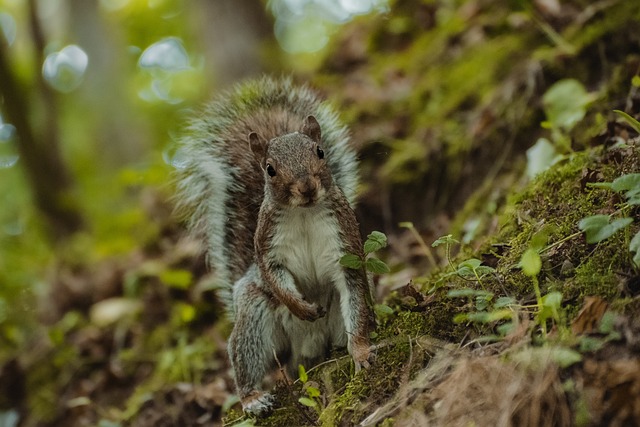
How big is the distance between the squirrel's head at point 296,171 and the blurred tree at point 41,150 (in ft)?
18.6

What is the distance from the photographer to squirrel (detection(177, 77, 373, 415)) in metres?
2.51

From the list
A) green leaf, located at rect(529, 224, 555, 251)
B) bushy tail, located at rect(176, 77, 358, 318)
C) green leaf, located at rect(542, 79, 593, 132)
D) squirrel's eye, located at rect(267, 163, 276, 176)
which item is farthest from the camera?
green leaf, located at rect(542, 79, 593, 132)

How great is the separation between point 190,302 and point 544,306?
2.93 m

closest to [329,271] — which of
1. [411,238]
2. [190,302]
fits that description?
[411,238]

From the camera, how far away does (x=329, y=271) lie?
2.57 meters

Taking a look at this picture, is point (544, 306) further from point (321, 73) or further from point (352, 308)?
point (321, 73)

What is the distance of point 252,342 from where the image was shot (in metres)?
2.62

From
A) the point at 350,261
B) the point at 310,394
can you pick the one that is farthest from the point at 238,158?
the point at 310,394

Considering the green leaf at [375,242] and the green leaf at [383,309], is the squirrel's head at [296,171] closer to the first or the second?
the green leaf at [375,242]

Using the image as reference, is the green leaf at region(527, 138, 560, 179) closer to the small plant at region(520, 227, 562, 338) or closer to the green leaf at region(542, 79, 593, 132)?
the green leaf at region(542, 79, 593, 132)

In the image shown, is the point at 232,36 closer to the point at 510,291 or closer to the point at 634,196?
the point at 510,291

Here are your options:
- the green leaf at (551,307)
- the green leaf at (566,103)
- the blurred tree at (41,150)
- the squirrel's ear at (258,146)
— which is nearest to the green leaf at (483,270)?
the green leaf at (551,307)

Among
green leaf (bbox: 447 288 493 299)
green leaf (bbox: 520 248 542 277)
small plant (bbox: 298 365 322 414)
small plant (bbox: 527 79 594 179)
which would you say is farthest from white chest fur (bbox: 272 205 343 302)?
small plant (bbox: 527 79 594 179)

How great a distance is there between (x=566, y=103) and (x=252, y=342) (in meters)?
2.18
